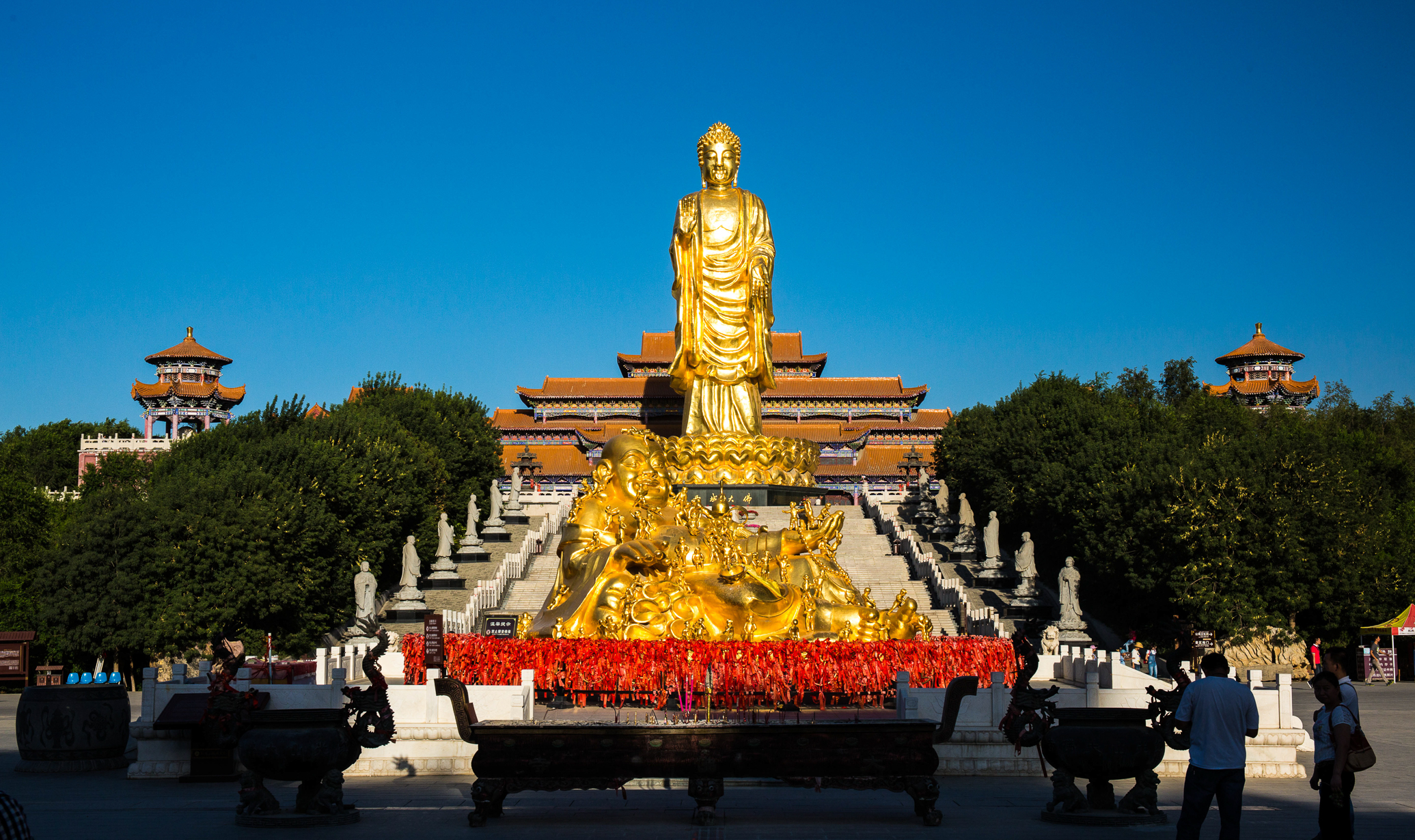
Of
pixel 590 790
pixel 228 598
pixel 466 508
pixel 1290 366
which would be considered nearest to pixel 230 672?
pixel 590 790

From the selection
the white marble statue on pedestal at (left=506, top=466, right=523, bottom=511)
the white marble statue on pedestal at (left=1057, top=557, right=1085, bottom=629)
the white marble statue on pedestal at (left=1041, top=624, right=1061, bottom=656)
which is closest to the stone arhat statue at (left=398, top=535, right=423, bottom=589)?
the white marble statue on pedestal at (left=506, top=466, right=523, bottom=511)

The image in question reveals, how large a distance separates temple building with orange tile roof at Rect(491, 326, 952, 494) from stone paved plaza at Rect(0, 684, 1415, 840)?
44.9 meters

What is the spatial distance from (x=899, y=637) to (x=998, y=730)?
5924 mm

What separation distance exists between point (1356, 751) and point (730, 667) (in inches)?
397

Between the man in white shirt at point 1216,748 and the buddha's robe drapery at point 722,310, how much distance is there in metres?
26.3

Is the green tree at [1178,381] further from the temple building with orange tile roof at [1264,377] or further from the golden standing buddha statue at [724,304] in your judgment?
the golden standing buddha statue at [724,304]

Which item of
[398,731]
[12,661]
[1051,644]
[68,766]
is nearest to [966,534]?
[1051,644]

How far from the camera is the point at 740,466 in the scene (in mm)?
33062

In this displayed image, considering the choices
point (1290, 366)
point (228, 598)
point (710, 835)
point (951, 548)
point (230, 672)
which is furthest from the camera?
point (1290, 366)

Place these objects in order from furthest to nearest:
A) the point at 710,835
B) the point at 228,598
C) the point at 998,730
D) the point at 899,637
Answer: the point at 228,598 → the point at 899,637 → the point at 998,730 → the point at 710,835

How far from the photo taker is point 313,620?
2977cm

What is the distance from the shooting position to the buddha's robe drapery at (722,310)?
34.3 metres

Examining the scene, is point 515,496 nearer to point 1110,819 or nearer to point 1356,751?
point 1110,819

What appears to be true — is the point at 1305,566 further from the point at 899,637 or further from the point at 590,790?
the point at 590,790
